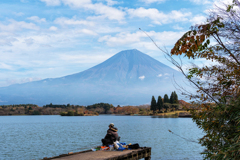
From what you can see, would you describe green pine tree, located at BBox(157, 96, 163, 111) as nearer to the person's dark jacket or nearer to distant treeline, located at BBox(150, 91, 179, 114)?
distant treeline, located at BBox(150, 91, 179, 114)

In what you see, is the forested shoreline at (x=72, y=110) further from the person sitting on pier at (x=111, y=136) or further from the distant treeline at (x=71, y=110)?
the person sitting on pier at (x=111, y=136)

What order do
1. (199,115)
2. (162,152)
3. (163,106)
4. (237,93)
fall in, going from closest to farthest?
1. (237,93)
2. (199,115)
3. (162,152)
4. (163,106)

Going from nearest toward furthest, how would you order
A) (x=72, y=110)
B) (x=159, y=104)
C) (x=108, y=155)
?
(x=108, y=155) → (x=159, y=104) → (x=72, y=110)

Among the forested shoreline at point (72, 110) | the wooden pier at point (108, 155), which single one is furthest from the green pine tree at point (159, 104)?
the wooden pier at point (108, 155)

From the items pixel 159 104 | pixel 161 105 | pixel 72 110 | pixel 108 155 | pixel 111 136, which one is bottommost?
pixel 72 110

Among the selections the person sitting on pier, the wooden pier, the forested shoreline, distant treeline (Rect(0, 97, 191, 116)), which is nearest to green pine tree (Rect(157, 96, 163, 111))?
distant treeline (Rect(0, 97, 191, 116))

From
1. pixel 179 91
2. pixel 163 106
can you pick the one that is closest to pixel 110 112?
pixel 163 106

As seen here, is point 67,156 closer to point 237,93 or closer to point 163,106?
point 237,93

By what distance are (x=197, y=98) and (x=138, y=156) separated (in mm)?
9051

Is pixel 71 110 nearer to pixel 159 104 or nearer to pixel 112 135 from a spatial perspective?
pixel 159 104

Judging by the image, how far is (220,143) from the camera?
705 cm

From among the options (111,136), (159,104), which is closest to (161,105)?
(159,104)

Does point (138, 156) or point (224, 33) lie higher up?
point (224, 33)

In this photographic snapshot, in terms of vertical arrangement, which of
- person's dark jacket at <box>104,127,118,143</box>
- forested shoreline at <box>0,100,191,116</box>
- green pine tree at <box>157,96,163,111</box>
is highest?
green pine tree at <box>157,96,163,111</box>
